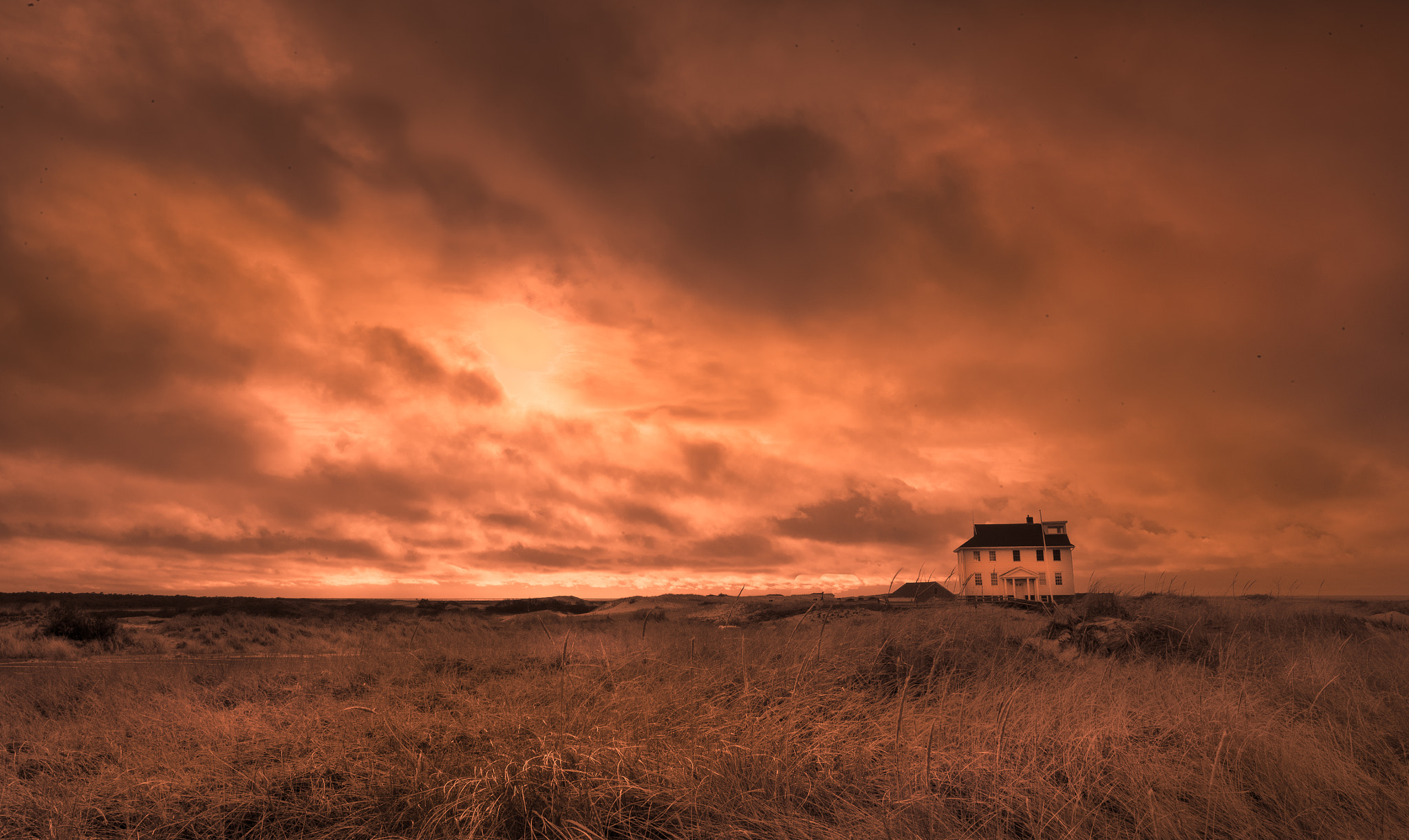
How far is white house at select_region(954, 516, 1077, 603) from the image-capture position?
4456cm

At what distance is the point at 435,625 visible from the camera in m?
24.4

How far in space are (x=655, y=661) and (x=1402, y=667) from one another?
927 cm

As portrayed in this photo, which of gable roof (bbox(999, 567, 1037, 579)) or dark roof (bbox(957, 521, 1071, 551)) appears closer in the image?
gable roof (bbox(999, 567, 1037, 579))

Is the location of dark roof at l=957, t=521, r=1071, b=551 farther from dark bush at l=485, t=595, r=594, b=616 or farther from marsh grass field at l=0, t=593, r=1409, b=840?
marsh grass field at l=0, t=593, r=1409, b=840

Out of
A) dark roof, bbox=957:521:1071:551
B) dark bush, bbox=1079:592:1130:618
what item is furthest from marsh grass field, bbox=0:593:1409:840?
dark roof, bbox=957:521:1071:551

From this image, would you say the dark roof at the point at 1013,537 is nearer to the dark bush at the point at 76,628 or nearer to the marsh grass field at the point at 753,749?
the marsh grass field at the point at 753,749

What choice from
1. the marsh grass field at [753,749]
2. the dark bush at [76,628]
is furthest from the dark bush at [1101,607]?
the dark bush at [76,628]

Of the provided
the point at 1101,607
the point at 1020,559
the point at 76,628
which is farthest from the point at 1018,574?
the point at 76,628

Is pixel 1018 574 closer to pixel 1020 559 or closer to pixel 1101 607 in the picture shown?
pixel 1020 559

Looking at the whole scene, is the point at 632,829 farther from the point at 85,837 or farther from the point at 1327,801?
the point at 1327,801

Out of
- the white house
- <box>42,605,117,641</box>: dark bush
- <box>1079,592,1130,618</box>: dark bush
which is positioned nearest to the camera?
<box>1079,592,1130,618</box>: dark bush

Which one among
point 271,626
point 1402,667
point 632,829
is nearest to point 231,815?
point 632,829

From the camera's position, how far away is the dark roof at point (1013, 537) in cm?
4856

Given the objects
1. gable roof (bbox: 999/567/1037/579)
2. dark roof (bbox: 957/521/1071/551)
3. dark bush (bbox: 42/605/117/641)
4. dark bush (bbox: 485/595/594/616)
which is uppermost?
dark roof (bbox: 957/521/1071/551)
